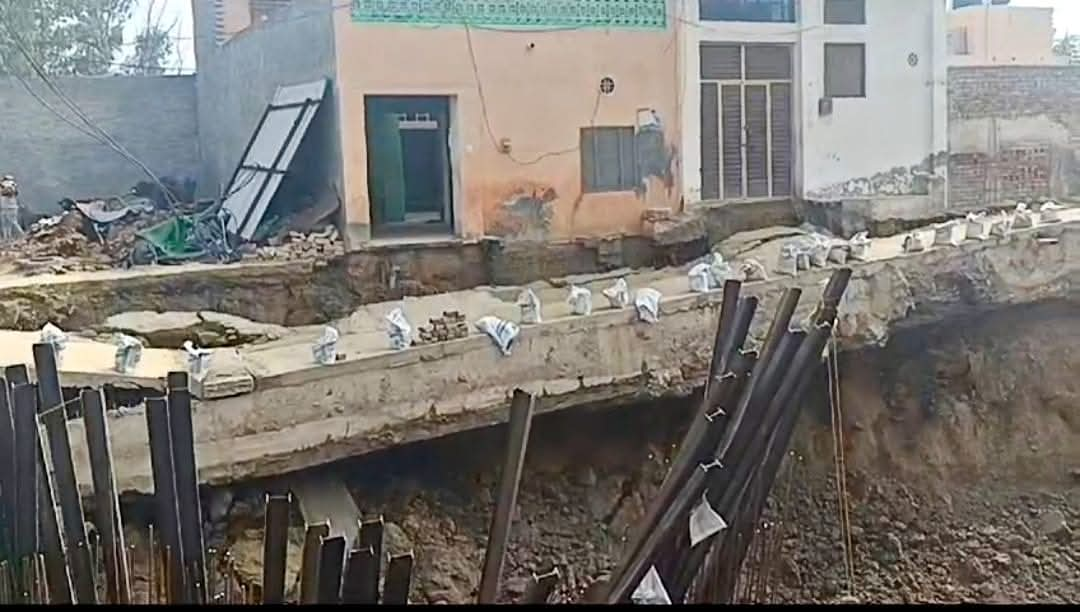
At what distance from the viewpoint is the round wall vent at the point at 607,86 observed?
42.3 feet

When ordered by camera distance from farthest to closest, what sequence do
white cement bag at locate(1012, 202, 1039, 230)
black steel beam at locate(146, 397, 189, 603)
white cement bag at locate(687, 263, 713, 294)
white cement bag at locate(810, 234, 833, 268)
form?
white cement bag at locate(1012, 202, 1039, 230) < white cement bag at locate(810, 234, 833, 268) < white cement bag at locate(687, 263, 713, 294) < black steel beam at locate(146, 397, 189, 603)

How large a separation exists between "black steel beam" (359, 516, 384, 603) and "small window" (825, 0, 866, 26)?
12.4m

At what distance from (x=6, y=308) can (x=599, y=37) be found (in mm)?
6912

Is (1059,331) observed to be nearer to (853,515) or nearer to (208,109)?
(853,515)

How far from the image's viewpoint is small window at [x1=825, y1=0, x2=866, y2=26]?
46.4ft

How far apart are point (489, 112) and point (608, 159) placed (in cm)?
160

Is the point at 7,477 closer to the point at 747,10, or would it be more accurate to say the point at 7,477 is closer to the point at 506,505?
the point at 506,505

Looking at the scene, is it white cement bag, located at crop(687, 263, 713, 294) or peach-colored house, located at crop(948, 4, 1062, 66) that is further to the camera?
peach-colored house, located at crop(948, 4, 1062, 66)

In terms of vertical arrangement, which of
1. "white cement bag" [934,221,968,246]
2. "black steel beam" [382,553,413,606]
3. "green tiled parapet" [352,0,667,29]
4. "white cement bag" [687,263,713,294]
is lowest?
"black steel beam" [382,553,413,606]

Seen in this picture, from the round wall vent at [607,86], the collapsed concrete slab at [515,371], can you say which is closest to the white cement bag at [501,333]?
the collapsed concrete slab at [515,371]

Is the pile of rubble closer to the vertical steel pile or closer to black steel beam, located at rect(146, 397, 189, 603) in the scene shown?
the vertical steel pile

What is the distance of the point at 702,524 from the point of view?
3549 millimetres

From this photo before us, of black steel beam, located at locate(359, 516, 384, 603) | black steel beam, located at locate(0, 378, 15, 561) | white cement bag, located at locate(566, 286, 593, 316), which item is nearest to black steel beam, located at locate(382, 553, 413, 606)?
black steel beam, located at locate(359, 516, 384, 603)

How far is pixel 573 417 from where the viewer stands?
8.71 m
